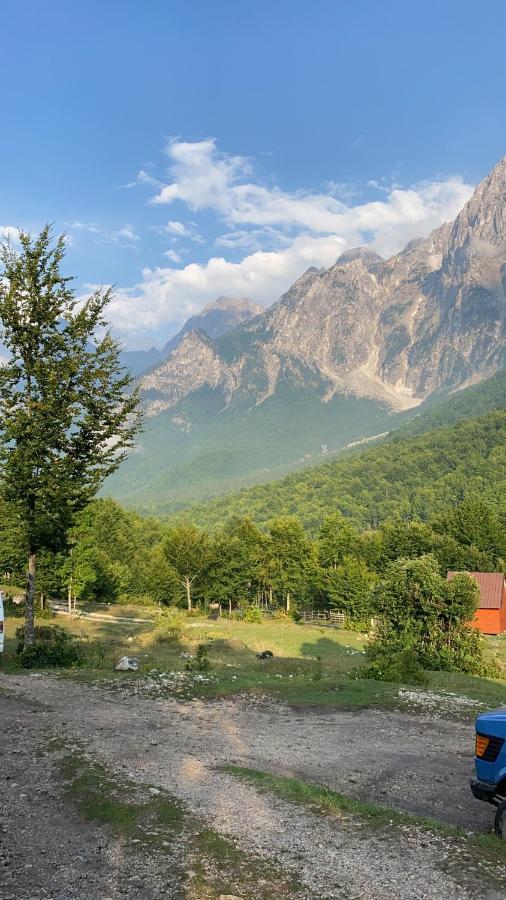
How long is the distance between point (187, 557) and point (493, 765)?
266 feet

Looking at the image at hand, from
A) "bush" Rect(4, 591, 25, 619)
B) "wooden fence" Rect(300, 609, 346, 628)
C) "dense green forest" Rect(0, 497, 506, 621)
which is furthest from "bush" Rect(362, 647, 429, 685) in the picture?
"dense green forest" Rect(0, 497, 506, 621)

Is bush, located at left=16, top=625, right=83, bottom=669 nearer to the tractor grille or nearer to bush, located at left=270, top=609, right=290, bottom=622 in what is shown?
the tractor grille

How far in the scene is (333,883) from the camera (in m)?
7.26

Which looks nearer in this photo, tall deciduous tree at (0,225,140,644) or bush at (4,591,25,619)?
tall deciduous tree at (0,225,140,644)

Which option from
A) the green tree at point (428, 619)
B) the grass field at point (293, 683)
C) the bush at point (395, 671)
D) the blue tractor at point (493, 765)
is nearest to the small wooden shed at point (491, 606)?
the green tree at point (428, 619)

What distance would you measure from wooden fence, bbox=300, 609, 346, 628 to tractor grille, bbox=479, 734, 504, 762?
234 ft

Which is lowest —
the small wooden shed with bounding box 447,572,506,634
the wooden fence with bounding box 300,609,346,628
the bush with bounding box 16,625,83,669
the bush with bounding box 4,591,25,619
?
the wooden fence with bounding box 300,609,346,628

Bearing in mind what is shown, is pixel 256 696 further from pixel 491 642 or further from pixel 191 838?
pixel 491 642

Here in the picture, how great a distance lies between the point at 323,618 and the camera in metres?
87.5

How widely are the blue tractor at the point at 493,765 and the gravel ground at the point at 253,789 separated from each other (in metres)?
1.05

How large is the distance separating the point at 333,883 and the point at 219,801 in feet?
10.2

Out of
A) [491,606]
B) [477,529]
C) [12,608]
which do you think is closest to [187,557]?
[12,608]

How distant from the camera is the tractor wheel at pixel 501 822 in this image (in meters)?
8.78

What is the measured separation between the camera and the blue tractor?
29.5 feet
